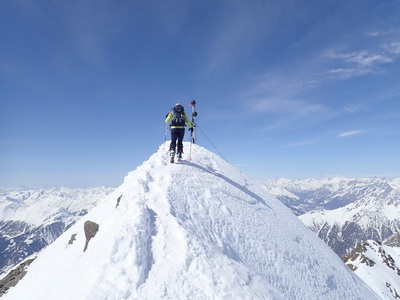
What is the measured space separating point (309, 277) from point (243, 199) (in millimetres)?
5719

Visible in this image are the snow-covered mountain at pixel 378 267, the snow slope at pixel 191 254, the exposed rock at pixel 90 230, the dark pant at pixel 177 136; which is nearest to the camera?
the snow slope at pixel 191 254

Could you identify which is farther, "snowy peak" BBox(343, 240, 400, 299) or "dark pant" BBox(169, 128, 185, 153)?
"snowy peak" BBox(343, 240, 400, 299)

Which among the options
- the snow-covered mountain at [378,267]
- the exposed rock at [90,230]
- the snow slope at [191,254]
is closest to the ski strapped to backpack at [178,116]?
the snow slope at [191,254]

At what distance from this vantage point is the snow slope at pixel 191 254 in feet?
25.7

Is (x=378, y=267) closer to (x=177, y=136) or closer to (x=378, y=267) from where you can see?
(x=378, y=267)

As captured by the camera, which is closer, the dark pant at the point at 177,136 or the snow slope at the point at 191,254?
the snow slope at the point at 191,254

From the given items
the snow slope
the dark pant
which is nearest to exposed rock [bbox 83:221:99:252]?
the snow slope

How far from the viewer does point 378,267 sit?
2968 inches

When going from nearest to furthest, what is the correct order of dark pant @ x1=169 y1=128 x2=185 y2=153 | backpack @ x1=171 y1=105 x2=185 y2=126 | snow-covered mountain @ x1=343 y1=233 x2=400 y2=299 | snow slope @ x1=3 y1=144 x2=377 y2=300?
snow slope @ x1=3 y1=144 x2=377 y2=300 → backpack @ x1=171 y1=105 x2=185 y2=126 → dark pant @ x1=169 y1=128 x2=185 y2=153 → snow-covered mountain @ x1=343 y1=233 x2=400 y2=299

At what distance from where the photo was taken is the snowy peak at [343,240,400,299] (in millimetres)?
59644

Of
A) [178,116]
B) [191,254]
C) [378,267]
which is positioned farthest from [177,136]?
[378,267]

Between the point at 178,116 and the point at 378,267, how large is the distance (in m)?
91.0

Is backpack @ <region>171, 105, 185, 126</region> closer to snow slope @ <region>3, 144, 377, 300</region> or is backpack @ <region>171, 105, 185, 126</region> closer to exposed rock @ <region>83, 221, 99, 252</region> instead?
snow slope @ <region>3, 144, 377, 300</region>

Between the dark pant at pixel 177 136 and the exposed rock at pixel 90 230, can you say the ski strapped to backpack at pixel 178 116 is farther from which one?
the exposed rock at pixel 90 230
